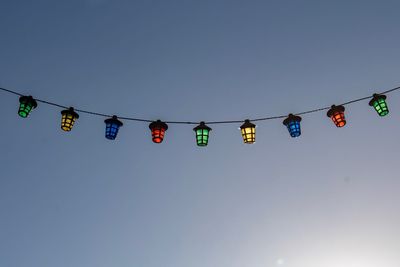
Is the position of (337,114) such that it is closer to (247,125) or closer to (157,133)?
(247,125)

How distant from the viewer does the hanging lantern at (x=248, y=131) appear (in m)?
10.2

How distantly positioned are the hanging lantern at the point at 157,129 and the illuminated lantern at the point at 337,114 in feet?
15.5

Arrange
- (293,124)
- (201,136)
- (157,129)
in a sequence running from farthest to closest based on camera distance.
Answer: (201,136)
(157,129)
(293,124)

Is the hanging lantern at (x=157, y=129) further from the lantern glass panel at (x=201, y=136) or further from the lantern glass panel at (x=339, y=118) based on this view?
the lantern glass panel at (x=339, y=118)

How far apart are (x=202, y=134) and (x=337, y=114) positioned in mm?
3869

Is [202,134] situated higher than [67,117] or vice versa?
[67,117]

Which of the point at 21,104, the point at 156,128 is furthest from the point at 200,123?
the point at 21,104

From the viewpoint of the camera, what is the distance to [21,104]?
30.9 feet

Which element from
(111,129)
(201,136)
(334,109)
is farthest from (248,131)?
(111,129)

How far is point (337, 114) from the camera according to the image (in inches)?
388

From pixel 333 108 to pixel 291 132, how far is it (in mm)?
1340

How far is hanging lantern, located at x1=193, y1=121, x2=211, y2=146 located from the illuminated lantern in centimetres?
353

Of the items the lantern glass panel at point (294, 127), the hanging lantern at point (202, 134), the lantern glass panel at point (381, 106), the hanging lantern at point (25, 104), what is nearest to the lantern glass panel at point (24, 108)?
the hanging lantern at point (25, 104)

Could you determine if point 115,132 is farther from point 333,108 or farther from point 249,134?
point 333,108
